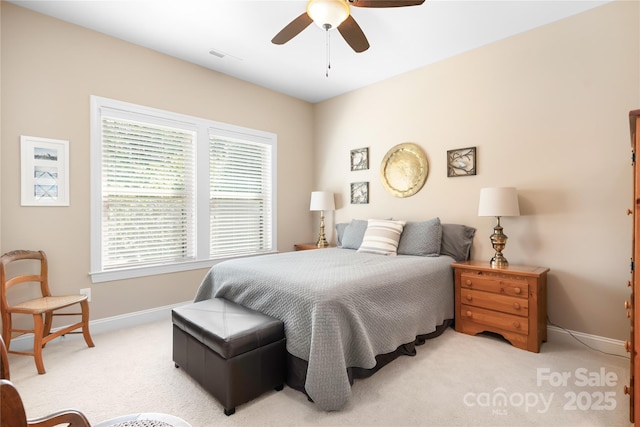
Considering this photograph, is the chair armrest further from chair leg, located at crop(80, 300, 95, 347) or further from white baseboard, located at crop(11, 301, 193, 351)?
white baseboard, located at crop(11, 301, 193, 351)

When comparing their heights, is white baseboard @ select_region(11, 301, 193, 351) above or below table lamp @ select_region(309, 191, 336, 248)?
below

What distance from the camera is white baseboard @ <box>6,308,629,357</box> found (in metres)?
2.51

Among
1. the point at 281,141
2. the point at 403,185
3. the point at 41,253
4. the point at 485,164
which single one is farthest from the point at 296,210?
the point at 41,253

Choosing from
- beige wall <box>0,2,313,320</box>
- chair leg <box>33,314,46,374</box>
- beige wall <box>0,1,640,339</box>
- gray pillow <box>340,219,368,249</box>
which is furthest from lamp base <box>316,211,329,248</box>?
chair leg <box>33,314,46,374</box>

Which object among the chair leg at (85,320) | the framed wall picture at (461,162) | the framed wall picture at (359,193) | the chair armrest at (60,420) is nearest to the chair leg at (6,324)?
the chair leg at (85,320)

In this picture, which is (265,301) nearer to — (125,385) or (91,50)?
(125,385)

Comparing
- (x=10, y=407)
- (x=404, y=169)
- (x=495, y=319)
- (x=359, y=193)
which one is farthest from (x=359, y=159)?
(x=10, y=407)

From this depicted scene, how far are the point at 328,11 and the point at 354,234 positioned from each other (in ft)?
7.98

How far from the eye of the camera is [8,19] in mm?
2525

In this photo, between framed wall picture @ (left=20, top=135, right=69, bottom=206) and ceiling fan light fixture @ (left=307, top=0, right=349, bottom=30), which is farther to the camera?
framed wall picture @ (left=20, top=135, right=69, bottom=206)

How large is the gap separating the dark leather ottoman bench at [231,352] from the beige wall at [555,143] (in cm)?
238

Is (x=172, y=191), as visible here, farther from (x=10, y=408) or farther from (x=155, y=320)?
(x=10, y=408)

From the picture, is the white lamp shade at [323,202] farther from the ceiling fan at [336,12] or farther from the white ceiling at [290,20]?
the ceiling fan at [336,12]

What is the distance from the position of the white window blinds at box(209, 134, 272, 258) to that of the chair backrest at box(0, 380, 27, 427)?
320 cm
